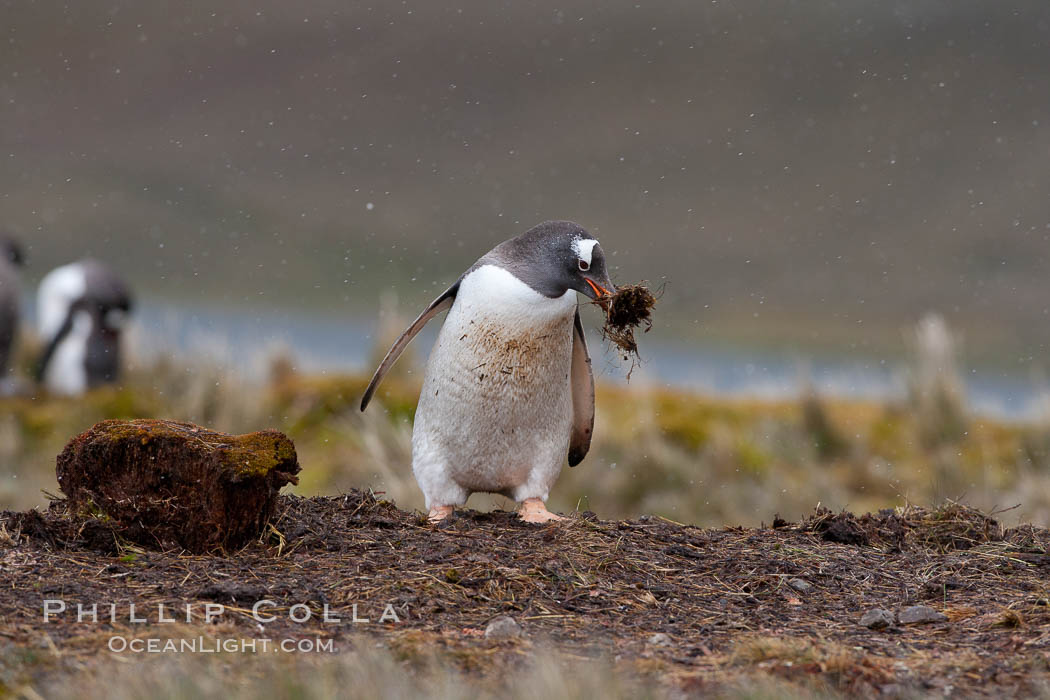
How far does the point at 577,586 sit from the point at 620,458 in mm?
7899

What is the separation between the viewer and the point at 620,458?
12.6m

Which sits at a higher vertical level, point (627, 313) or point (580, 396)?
point (627, 313)

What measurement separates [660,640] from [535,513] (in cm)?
223

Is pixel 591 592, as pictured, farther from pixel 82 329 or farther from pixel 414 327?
pixel 82 329

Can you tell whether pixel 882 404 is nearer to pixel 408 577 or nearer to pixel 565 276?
pixel 565 276

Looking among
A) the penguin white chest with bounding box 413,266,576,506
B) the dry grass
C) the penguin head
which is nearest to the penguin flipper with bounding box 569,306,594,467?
the penguin white chest with bounding box 413,266,576,506

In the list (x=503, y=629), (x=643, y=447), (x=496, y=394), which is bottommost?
(x=503, y=629)

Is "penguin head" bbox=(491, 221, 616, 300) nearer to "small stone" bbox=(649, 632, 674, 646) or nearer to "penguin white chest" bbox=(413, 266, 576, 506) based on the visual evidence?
"penguin white chest" bbox=(413, 266, 576, 506)

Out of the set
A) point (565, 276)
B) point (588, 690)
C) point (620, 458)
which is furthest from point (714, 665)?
point (620, 458)

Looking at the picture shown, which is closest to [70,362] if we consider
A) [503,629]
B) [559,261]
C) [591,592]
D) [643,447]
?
[643,447]

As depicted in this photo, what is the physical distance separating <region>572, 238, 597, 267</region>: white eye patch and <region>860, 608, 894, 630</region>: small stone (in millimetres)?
2271

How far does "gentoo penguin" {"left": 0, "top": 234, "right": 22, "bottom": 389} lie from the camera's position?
1723 cm

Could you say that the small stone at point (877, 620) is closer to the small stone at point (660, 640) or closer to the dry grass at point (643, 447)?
the small stone at point (660, 640)

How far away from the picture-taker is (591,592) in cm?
477
